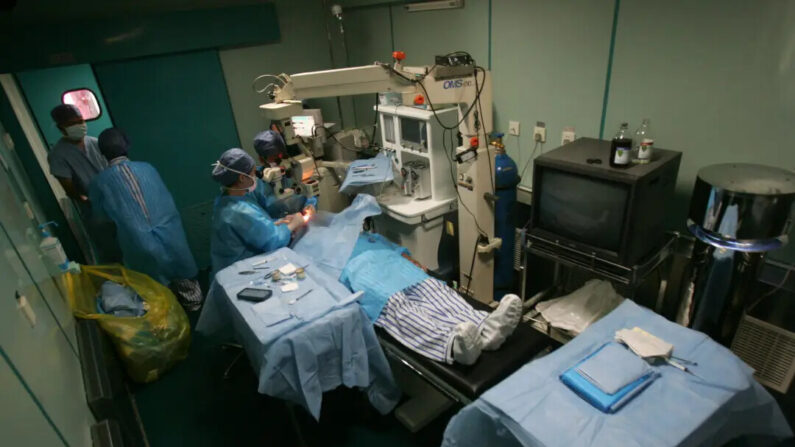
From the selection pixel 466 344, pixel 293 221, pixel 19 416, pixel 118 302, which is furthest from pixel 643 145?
pixel 118 302

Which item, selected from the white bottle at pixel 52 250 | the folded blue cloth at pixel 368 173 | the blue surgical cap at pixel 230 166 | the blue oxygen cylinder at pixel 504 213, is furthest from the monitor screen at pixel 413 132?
the white bottle at pixel 52 250

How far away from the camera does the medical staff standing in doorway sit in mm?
3119

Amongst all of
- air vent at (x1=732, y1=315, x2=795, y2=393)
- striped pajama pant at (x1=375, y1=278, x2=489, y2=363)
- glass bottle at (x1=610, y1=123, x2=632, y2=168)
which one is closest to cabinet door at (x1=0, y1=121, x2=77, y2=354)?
striped pajama pant at (x1=375, y1=278, x2=489, y2=363)

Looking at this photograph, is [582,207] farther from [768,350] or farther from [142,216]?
[142,216]

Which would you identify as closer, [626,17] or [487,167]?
[626,17]

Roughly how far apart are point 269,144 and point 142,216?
3.43ft

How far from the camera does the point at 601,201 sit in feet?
6.88

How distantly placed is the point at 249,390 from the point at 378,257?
1.22m

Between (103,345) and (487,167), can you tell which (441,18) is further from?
(103,345)

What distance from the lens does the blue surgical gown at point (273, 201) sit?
280cm

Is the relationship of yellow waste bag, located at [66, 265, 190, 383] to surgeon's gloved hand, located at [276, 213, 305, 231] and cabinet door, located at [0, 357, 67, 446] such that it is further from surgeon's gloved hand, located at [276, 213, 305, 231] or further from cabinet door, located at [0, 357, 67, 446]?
cabinet door, located at [0, 357, 67, 446]

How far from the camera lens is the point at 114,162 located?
2959mm

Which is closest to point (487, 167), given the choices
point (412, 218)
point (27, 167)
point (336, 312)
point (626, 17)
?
point (412, 218)

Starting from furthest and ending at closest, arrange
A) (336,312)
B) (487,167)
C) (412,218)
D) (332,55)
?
(332,55) → (412,218) → (487,167) → (336,312)
